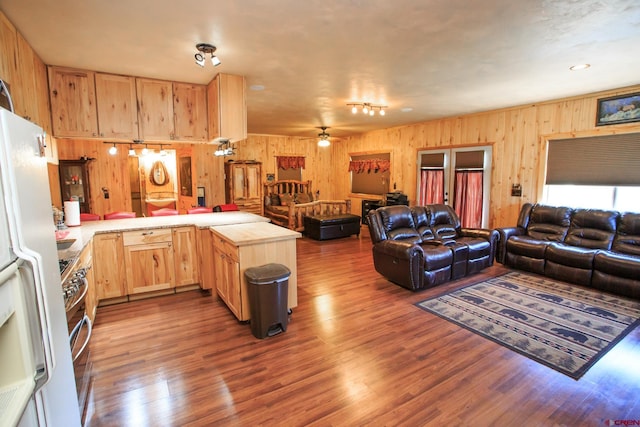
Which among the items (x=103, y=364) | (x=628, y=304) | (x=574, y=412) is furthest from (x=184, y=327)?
(x=628, y=304)

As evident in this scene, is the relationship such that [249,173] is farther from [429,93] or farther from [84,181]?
[429,93]

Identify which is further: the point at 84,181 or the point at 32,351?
the point at 84,181

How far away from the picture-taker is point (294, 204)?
8023 millimetres

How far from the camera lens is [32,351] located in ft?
3.71

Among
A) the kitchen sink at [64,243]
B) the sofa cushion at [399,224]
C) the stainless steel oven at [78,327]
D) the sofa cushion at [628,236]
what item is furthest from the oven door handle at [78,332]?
the sofa cushion at [628,236]

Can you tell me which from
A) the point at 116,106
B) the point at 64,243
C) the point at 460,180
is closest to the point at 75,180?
the point at 116,106

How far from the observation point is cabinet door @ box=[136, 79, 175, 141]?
155 inches

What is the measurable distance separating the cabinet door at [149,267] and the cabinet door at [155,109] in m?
1.43

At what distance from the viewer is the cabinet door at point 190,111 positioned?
414 cm

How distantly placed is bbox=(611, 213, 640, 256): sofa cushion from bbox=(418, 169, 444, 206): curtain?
3.15 m

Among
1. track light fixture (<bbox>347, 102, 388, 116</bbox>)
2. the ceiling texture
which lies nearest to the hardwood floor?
the ceiling texture

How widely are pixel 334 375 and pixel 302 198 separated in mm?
7089

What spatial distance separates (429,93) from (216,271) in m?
4.03

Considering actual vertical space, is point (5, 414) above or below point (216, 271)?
above
